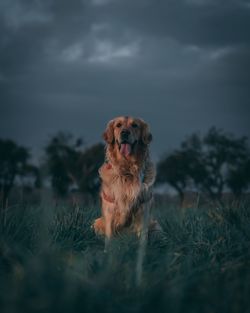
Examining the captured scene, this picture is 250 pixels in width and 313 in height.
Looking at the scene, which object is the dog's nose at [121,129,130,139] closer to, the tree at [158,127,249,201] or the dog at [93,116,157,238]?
the dog at [93,116,157,238]

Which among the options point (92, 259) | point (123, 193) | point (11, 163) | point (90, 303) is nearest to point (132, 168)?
point (123, 193)

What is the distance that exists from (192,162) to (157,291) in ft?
168

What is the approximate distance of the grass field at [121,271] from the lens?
2623 millimetres

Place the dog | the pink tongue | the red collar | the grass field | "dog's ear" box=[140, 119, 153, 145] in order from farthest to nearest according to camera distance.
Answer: "dog's ear" box=[140, 119, 153, 145] < the pink tongue < the red collar < the dog < the grass field

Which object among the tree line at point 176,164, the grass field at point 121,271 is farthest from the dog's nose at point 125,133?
the tree line at point 176,164

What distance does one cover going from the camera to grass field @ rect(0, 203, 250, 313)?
262 centimetres

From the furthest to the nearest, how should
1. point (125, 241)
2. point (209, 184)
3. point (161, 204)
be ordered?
point (209, 184) → point (161, 204) → point (125, 241)

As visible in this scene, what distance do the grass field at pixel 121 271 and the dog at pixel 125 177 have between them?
46cm

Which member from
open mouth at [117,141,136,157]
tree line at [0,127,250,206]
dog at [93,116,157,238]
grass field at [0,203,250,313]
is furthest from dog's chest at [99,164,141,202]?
tree line at [0,127,250,206]

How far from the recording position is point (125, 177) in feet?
22.5

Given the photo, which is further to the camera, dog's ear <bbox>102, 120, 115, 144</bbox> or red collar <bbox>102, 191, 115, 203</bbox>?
dog's ear <bbox>102, 120, 115, 144</bbox>

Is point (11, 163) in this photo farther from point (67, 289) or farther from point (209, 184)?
point (67, 289)

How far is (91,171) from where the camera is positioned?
2135 inches

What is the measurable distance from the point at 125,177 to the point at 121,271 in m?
3.43
